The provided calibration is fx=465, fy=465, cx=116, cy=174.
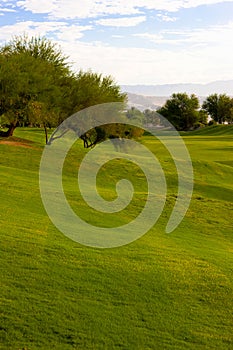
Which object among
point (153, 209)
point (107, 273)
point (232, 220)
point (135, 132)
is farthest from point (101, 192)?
point (135, 132)

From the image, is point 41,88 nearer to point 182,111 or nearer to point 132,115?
point 132,115

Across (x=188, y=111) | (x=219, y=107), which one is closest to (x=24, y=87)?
(x=188, y=111)

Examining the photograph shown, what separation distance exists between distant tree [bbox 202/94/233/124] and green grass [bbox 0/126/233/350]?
508ft

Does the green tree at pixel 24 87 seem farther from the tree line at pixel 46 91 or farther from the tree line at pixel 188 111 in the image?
the tree line at pixel 188 111

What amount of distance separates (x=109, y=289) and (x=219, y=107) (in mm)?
165457

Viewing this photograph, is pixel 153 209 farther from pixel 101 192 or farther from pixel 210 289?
pixel 210 289

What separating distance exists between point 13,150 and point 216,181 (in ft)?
61.3

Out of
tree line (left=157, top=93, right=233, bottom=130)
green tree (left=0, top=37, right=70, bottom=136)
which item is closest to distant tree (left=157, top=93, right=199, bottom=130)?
tree line (left=157, top=93, right=233, bottom=130)

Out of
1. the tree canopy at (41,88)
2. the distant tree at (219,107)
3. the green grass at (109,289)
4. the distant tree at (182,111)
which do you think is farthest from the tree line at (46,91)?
the distant tree at (219,107)

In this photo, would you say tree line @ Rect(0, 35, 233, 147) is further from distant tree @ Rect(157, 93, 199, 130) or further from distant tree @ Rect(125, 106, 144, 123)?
distant tree @ Rect(157, 93, 199, 130)

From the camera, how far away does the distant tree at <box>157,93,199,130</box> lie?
159 meters

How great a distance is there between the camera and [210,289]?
43.9 ft

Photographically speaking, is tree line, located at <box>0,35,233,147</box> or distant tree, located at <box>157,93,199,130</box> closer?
tree line, located at <box>0,35,233,147</box>

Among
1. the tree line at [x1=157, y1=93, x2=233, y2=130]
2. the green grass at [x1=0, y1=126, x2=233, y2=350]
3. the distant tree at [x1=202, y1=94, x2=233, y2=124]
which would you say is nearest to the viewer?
the green grass at [x1=0, y1=126, x2=233, y2=350]
